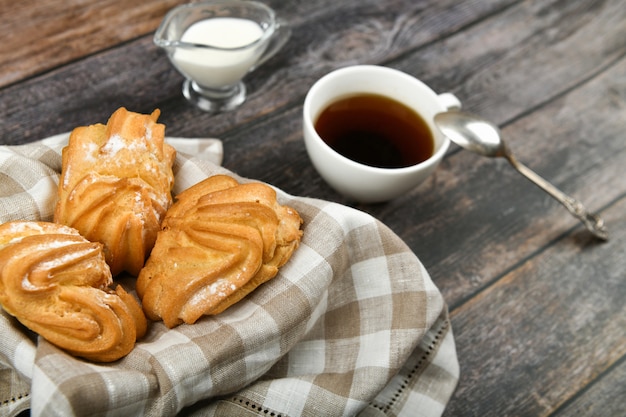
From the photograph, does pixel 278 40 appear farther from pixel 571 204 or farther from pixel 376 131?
pixel 571 204

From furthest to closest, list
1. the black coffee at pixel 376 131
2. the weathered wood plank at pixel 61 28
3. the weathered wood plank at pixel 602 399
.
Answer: the weathered wood plank at pixel 61 28
the black coffee at pixel 376 131
the weathered wood plank at pixel 602 399

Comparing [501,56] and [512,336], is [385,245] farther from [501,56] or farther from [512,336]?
[501,56]

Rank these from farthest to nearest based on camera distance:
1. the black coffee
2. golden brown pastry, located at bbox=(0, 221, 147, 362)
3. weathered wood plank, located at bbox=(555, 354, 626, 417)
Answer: the black coffee < weathered wood plank, located at bbox=(555, 354, 626, 417) < golden brown pastry, located at bbox=(0, 221, 147, 362)

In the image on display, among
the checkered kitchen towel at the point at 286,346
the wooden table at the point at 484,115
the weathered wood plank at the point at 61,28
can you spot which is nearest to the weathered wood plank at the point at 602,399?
the wooden table at the point at 484,115

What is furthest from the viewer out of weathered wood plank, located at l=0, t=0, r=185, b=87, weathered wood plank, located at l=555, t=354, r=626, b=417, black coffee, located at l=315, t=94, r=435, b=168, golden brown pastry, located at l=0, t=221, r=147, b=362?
weathered wood plank, located at l=0, t=0, r=185, b=87

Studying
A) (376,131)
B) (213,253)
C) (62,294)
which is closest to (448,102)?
(376,131)

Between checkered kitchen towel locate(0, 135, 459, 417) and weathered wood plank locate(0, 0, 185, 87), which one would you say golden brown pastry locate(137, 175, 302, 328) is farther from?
weathered wood plank locate(0, 0, 185, 87)

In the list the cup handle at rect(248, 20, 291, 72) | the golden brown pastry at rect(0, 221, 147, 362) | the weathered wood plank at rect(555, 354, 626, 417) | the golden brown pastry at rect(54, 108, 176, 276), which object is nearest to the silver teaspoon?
the weathered wood plank at rect(555, 354, 626, 417)

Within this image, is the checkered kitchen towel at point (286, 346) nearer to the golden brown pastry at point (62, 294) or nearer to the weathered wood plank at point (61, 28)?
the golden brown pastry at point (62, 294)
